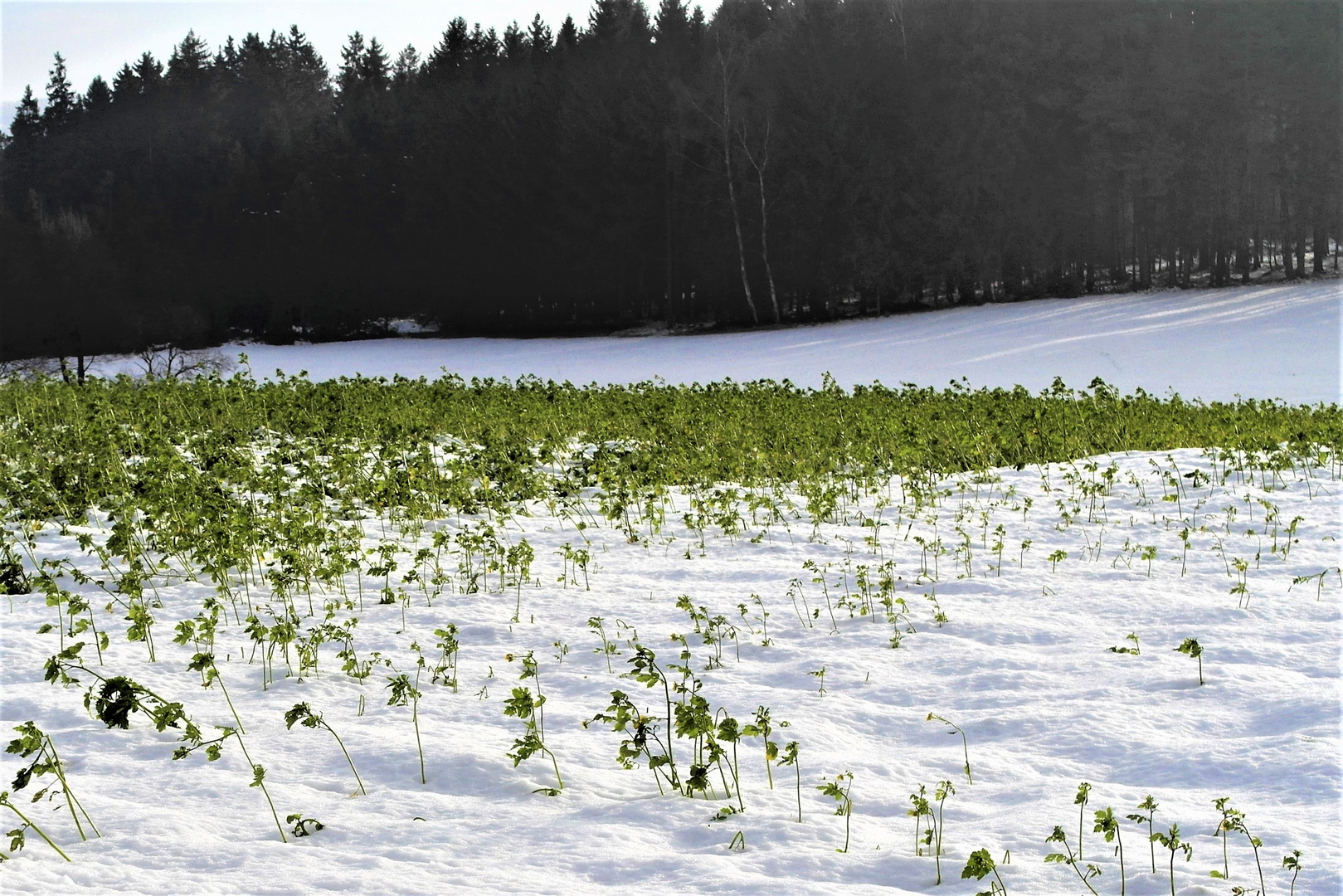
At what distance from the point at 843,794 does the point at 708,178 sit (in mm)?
35799

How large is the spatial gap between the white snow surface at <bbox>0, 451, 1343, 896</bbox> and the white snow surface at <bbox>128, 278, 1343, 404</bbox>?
16.4 m

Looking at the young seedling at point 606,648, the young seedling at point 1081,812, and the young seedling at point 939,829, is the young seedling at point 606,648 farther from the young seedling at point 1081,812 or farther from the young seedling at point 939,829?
the young seedling at point 1081,812

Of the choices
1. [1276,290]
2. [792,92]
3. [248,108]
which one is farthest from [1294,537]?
[248,108]

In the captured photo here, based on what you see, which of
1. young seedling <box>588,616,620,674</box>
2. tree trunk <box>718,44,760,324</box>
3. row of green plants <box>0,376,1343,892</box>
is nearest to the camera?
row of green plants <box>0,376,1343,892</box>

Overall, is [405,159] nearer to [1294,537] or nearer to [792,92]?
[792,92]

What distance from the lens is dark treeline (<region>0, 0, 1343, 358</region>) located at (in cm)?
3366

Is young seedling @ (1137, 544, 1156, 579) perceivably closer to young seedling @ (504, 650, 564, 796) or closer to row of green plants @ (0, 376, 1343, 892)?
row of green plants @ (0, 376, 1343, 892)

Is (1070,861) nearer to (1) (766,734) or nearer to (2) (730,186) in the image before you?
(1) (766,734)

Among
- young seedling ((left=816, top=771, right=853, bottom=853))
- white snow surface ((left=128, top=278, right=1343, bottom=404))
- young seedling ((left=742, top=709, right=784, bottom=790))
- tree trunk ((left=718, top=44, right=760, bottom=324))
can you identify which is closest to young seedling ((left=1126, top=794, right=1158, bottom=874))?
young seedling ((left=816, top=771, right=853, bottom=853))

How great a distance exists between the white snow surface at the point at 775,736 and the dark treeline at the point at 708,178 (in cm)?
3038

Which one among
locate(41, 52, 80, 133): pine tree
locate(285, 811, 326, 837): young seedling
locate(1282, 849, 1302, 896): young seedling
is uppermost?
locate(41, 52, 80, 133): pine tree

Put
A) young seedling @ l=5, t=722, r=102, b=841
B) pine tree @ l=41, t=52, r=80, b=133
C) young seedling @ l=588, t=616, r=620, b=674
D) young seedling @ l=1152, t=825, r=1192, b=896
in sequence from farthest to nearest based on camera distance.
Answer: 1. pine tree @ l=41, t=52, r=80, b=133
2. young seedling @ l=588, t=616, r=620, b=674
3. young seedling @ l=5, t=722, r=102, b=841
4. young seedling @ l=1152, t=825, r=1192, b=896

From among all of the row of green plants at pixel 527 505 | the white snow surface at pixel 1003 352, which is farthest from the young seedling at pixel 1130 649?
the white snow surface at pixel 1003 352

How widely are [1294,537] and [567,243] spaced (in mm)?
34935
